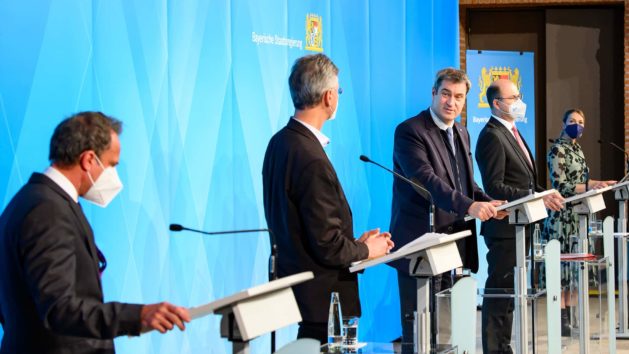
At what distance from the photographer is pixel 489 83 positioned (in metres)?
9.72

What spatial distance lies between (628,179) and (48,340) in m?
5.56

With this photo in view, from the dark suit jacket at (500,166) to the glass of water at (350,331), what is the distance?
2460 mm

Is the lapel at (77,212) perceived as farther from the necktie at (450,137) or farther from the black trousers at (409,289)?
the necktie at (450,137)

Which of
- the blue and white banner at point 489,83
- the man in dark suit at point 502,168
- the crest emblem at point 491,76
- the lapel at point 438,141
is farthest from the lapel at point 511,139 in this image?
the crest emblem at point 491,76

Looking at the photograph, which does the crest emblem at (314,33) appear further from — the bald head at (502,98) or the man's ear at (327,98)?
the man's ear at (327,98)

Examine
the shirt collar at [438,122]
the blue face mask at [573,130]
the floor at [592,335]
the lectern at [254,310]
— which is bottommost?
the floor at [592,335]

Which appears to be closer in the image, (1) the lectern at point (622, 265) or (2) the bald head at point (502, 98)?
(2) the bald head at point (502, 98)

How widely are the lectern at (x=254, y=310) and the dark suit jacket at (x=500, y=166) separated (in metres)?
3.27

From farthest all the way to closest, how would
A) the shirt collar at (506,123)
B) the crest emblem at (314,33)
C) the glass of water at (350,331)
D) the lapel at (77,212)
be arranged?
the crest emblem at (314,33), the shirt collar at (506,123), the glass of water at (350,331), the lapel at (77,212)

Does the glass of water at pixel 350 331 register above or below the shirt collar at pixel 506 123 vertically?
below

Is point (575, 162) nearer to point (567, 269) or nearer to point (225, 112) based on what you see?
point (567, 269)

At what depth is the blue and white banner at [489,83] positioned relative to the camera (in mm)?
9508

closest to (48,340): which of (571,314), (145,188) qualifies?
(145,188)

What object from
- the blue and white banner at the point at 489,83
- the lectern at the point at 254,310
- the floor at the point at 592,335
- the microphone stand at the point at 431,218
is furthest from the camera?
the blue and white banner at the point at 489,83
